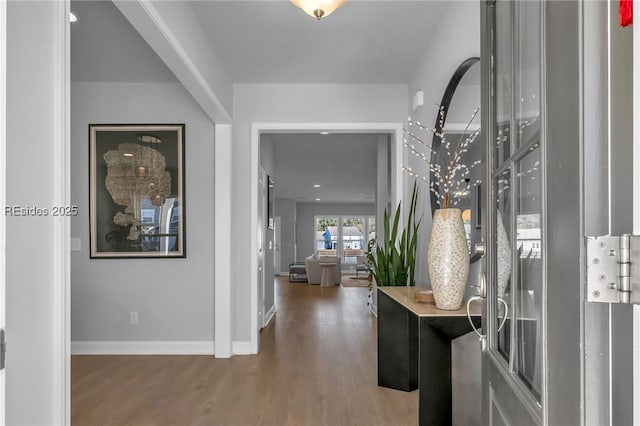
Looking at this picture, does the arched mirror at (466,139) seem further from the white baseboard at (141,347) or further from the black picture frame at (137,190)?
the white baseboard at (141,347)

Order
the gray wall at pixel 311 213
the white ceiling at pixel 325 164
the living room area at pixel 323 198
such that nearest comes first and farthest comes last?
the living room area at pixel 323 198 < the white ceiling at pixel 325 164 < the gray wall at pixel 311 213

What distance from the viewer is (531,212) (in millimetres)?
889

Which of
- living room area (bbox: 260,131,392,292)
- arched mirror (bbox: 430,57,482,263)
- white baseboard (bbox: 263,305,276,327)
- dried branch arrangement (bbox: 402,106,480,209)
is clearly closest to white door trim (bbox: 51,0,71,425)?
dried branch arrangement (bbox: 402,106,480,209)

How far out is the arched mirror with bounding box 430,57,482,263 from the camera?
93.5 inches

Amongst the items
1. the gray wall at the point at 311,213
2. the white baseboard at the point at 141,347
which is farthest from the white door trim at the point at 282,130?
the gray wall at the point at 311,213

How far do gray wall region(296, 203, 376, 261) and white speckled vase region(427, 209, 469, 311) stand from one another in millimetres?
13507

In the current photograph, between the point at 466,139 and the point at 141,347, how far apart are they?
344cm

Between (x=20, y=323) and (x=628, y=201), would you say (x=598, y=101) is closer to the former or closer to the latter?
(x=628, y=201)

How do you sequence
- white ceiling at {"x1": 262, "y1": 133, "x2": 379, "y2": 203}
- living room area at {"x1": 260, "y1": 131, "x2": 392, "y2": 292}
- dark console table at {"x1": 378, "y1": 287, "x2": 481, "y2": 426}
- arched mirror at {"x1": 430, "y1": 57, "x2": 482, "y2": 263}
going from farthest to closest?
1. white ceiling at {"x1": 262, "y1": 133, "x2": 379, "y2": 203}
2. living room area at {"x1": 260, "y1": 131, "x2": 392, "y2": 292}
3. arched mirror at {"x1": 430, "y1": 57, "x2": 482, "y2": 263}
4. dark console table at {"x1": 378, "y1": 287, "x2": 481, "y2": 426}

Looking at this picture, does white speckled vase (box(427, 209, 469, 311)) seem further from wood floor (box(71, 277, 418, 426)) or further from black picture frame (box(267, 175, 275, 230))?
black picture frame (box(267, 175, 275, 230))

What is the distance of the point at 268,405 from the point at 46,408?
5.73 feet

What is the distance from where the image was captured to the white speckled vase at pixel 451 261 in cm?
212

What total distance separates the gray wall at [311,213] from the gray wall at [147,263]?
1130cm

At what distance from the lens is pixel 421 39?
335 cm
